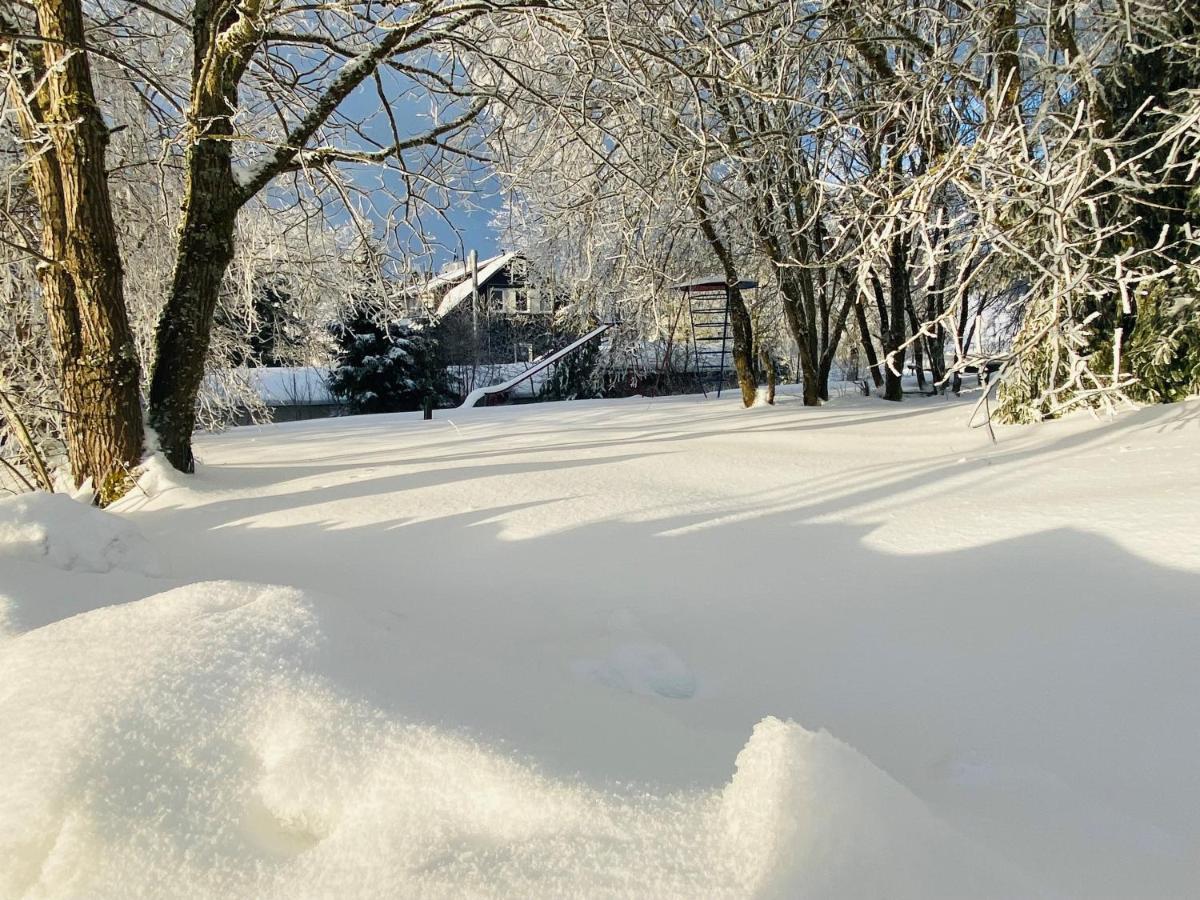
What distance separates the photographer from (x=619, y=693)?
1.45 meters

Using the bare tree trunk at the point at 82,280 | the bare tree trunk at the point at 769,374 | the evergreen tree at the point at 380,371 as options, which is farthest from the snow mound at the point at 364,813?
the evergreen tree at the point at 380,371

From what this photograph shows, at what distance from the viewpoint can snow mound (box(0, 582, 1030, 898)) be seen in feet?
2.65

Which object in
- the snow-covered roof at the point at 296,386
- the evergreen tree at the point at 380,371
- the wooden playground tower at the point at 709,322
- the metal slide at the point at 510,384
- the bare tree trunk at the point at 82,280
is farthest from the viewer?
the snow-covered roof at the point at 296,386

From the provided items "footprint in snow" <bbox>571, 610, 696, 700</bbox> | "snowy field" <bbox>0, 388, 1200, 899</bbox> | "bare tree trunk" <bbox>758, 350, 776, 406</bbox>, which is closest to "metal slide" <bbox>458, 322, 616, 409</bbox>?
"bare tree trunk" <bbox>758, 350, 776, 406</bbox>

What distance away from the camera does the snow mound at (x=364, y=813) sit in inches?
31.8

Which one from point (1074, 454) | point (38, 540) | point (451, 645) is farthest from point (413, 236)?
point (1074, 454)

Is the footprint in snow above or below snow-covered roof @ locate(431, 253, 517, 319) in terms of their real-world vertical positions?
below

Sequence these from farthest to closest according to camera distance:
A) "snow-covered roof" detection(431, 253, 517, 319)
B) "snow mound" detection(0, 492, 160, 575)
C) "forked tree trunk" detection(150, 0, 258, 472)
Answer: "snow-covered roof" detection(431, 253, 517, 319)
"forked tree trunk" detection(150, 0, 258, 472)
"snow mound" detection(0, 492, 160, 575)

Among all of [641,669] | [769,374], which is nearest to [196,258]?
[641,669]

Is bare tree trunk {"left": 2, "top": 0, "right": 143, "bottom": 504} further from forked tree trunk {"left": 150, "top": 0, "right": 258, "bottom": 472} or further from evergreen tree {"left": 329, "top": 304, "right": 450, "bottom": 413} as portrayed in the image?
evergreen tree {"left": 329, "top": 304, "right": 450, "bottom": 413}

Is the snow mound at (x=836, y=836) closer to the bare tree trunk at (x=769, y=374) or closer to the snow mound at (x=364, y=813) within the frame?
the snow mound at (x=364, y=813)

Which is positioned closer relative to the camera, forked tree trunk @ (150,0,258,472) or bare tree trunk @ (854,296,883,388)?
forked tree trunk @ (150,0,258,472)

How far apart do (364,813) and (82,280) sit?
388 centimetres

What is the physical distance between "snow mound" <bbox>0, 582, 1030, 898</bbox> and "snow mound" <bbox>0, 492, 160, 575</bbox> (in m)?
1.16
